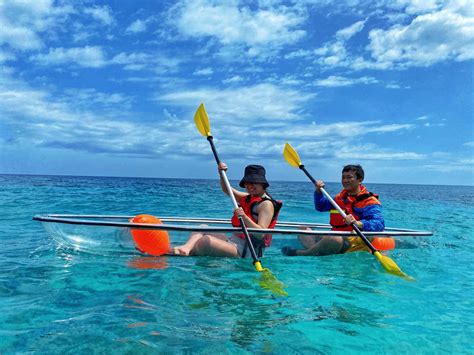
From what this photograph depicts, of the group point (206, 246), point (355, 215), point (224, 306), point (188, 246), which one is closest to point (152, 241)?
point (188, 246)

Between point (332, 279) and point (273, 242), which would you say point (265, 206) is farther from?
point (332, 279)

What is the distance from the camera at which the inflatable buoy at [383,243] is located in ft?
18.1

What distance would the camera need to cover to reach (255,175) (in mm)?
5051

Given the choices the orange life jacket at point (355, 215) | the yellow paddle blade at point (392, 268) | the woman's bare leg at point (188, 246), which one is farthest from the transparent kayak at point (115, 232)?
the yellow paddle blade at point (392, 268)

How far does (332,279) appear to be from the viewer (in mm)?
4609

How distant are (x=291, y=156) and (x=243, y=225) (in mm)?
2922

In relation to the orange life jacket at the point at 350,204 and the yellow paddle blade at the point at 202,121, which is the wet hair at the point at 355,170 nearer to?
the orange life jacket at the point at 350,204

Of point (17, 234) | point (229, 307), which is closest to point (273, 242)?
point (229, 307)

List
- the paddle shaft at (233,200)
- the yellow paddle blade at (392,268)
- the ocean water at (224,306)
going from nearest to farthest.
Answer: the ocean water at (224,306), the paddle shaft at (233,200), the yellow paddle blade at (392,268)

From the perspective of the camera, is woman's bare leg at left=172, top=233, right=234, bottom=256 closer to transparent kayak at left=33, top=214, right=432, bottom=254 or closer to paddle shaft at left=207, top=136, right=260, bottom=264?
transparent kayak at left=33, top=214, right=432, bottom=254

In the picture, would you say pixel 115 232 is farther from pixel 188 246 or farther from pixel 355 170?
pixel 355 170

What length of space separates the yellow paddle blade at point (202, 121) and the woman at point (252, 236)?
1.91m

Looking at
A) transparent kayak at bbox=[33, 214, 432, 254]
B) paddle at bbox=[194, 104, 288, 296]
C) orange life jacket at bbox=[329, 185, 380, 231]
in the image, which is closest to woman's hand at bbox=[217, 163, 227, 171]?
paddle at bbox=[194, 104, 288, 296]

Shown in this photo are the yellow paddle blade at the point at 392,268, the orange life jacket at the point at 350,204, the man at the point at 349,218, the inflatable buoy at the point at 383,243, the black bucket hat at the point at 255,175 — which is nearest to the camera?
the yellow paddle blade at the point at 392,268
